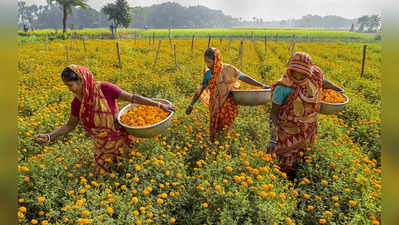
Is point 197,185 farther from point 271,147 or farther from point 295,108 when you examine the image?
point 295,108

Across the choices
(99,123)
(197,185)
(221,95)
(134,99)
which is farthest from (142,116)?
(221,95)

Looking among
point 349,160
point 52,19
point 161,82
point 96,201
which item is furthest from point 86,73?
point 52,19

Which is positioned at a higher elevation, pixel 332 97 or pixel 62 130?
pixel 332 97

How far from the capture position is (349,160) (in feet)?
8.22

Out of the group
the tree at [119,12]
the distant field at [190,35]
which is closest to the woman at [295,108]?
the distant field at [190,35]

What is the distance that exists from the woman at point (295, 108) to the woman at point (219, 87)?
0.70 m


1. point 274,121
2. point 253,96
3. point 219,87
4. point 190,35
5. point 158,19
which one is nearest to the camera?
point 274,121

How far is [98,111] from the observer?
7.20ft

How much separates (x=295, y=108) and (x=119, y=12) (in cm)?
5014

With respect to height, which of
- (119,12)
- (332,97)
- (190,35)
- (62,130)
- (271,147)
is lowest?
(271,147)

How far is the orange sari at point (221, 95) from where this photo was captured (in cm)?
306

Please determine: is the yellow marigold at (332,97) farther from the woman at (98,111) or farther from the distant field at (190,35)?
the distant field at (190,35)

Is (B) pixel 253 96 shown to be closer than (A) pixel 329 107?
No
